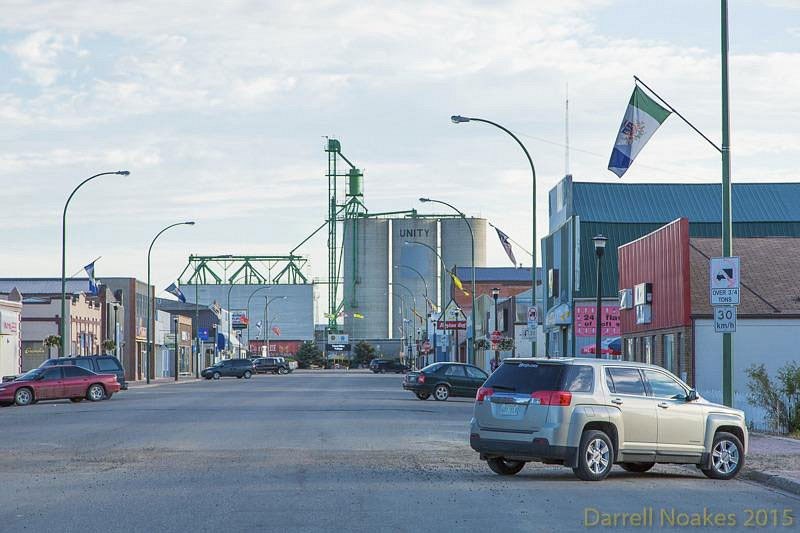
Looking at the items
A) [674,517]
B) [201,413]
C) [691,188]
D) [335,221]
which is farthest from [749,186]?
[335,221]

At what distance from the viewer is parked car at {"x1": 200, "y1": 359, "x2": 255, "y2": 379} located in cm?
9250

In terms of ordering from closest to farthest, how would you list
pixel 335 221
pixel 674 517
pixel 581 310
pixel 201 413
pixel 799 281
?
pixel 674 517, pixel 201 413, pixel 799 281, pixel 581 310, pixel 335 221

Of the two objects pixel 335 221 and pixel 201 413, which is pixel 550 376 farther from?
pixel 335 221

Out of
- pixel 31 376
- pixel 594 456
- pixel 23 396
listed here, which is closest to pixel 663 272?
pixel 31 376

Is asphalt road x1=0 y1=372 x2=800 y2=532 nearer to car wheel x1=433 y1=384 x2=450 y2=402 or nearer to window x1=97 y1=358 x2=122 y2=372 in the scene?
car wheel x1=433 y1=384 x2=450 y2=402

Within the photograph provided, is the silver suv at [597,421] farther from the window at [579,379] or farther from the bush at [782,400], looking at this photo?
the bush at [782,400]

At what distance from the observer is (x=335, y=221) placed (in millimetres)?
144250

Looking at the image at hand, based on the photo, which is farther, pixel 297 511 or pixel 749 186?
pixel 749 186

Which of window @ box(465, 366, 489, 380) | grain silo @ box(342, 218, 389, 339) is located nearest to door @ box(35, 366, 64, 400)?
window @ box(465, 366, 489, 380)

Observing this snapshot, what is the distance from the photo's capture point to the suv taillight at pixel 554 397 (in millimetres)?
16156

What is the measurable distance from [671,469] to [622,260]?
31902 millimetres

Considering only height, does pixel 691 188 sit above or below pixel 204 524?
above

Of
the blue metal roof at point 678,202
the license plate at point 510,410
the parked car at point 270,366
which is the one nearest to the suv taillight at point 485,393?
the license plate at point 510,410

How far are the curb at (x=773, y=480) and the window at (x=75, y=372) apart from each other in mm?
31412
